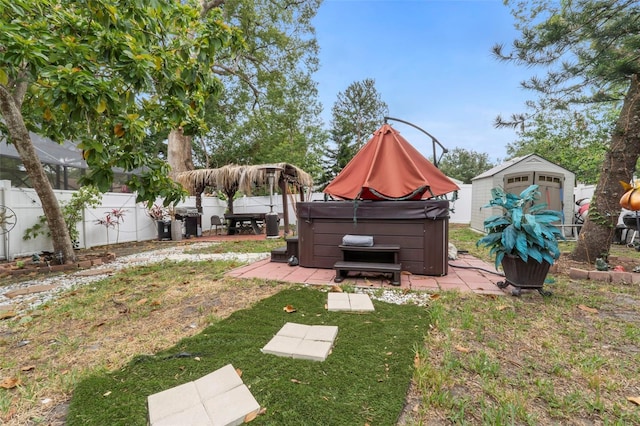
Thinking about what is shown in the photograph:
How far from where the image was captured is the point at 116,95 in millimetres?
2816

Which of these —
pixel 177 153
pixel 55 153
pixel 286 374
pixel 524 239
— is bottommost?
pixel 286 374

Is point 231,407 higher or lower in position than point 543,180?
lower

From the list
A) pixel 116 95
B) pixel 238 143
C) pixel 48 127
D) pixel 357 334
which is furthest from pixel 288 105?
pixel 357 334

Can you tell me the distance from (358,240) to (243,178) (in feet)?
21.7

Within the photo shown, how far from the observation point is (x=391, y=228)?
12.8ft

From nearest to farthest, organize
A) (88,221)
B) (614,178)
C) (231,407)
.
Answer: (231,407) < (614,178) < (88,221)

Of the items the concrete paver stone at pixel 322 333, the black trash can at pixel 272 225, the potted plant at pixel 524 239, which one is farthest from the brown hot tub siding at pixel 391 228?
the black trash can at pixel 272 225

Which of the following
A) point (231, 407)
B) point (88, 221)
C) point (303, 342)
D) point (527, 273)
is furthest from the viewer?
point (88, 221)

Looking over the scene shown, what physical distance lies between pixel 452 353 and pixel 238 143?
57.0 feet

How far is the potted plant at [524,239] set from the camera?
2.83 metres

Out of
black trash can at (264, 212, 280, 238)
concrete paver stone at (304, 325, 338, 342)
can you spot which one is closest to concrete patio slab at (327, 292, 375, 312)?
concrete paver stone at (304, 325, 338, 342)

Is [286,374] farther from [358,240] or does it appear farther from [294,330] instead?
[358,240]

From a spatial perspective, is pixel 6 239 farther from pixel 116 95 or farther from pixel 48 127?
pixel 116 95

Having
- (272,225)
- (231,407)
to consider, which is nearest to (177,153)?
(272,225)
